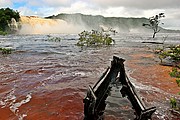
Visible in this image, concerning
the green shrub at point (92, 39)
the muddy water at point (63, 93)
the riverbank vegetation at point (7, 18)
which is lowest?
the muddy water at point (63, 93)

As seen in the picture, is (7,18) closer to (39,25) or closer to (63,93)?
(39,25)

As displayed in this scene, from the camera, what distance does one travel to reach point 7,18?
75.9 metres

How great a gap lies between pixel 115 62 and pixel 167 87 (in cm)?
581

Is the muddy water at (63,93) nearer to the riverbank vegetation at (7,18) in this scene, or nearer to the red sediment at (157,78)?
the red sediment at (157,78)

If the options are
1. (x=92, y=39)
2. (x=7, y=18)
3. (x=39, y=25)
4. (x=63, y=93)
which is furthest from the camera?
(x=39, y=25)

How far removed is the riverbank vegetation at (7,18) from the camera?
75000 mm

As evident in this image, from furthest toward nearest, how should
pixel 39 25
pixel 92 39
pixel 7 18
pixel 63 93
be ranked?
pixel 39 25, pixel 7 18, pixel 92 39, pixel 63 93

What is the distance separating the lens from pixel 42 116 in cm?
659

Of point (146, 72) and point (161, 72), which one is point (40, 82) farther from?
point (161, 72)

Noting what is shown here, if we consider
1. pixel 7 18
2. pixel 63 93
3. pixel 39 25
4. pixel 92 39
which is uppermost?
pixel 7 18

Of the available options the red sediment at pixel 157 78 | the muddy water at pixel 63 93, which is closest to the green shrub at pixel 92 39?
the red sediment at pixel 157 78

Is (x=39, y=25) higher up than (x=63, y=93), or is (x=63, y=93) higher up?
(x=39, y=25)

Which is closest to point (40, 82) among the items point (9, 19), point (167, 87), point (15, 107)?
point (15, 107)

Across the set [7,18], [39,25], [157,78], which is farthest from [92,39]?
[39,25]
